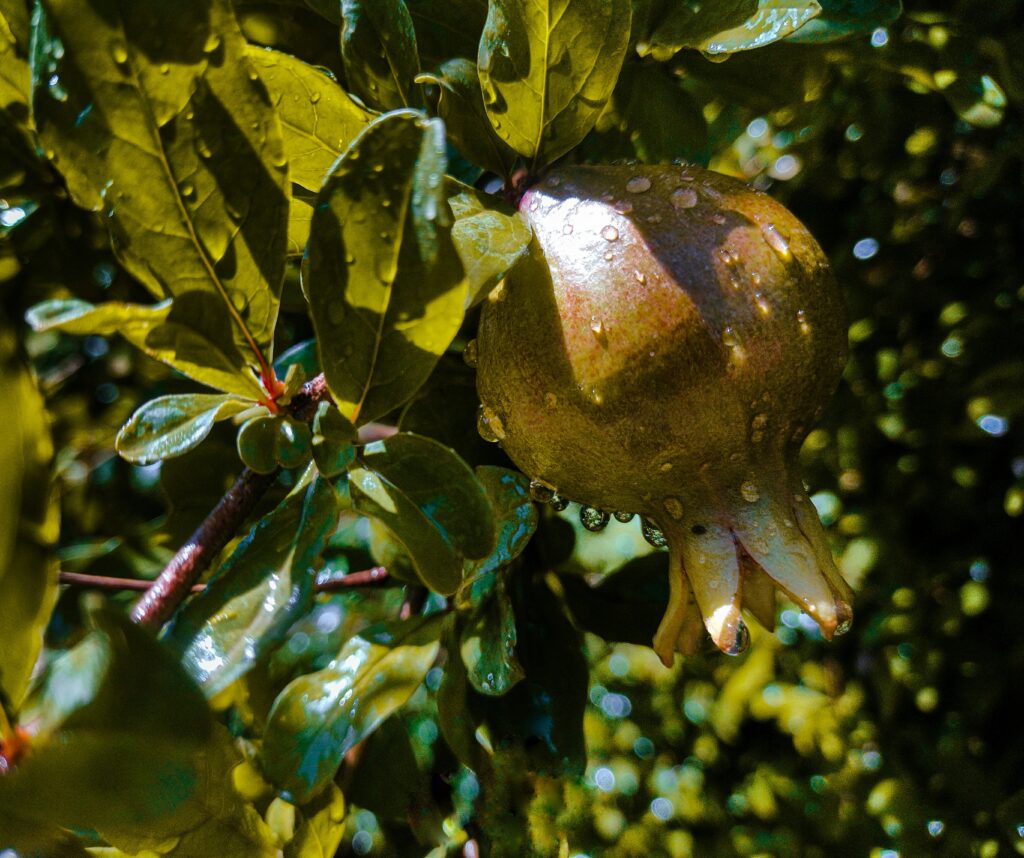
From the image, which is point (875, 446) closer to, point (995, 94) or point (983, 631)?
point (983, 631)

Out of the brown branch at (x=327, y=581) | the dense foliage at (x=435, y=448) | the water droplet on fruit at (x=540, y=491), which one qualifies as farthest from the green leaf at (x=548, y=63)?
the brown branch at (x=327, y=581)

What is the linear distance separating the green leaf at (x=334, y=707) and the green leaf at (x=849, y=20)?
23.8 inches

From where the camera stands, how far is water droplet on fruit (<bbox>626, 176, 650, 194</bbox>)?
2.16 feet

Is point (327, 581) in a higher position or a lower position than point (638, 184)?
lower

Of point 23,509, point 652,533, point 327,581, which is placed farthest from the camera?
point 327,581

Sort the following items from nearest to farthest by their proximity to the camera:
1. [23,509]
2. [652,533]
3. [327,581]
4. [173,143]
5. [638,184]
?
1. [23,509]
2. [173,143]
3. [638,184]
4. [652,533]
5. [327,581]

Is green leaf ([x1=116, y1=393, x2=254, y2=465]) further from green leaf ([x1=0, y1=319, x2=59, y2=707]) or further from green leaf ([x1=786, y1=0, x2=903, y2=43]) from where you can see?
green leaf ([x1=786, y1=0, x2=903, y2=43])

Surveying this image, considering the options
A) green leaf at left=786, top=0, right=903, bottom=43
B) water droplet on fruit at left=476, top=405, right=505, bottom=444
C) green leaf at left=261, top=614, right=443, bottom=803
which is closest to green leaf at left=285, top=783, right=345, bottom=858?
green leaf at left=261, top=614, right=443, bottom=803

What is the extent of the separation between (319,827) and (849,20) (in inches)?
32.1

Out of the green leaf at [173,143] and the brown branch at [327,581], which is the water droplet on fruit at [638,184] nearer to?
the green leaf at [173,143]

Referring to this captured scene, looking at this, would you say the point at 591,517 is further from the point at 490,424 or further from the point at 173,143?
the point at 173,143

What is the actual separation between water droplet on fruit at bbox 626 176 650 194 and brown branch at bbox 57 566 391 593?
51 centimetres

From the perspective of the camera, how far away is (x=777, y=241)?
25.3 inches

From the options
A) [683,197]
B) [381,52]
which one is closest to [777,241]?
[683,197]
